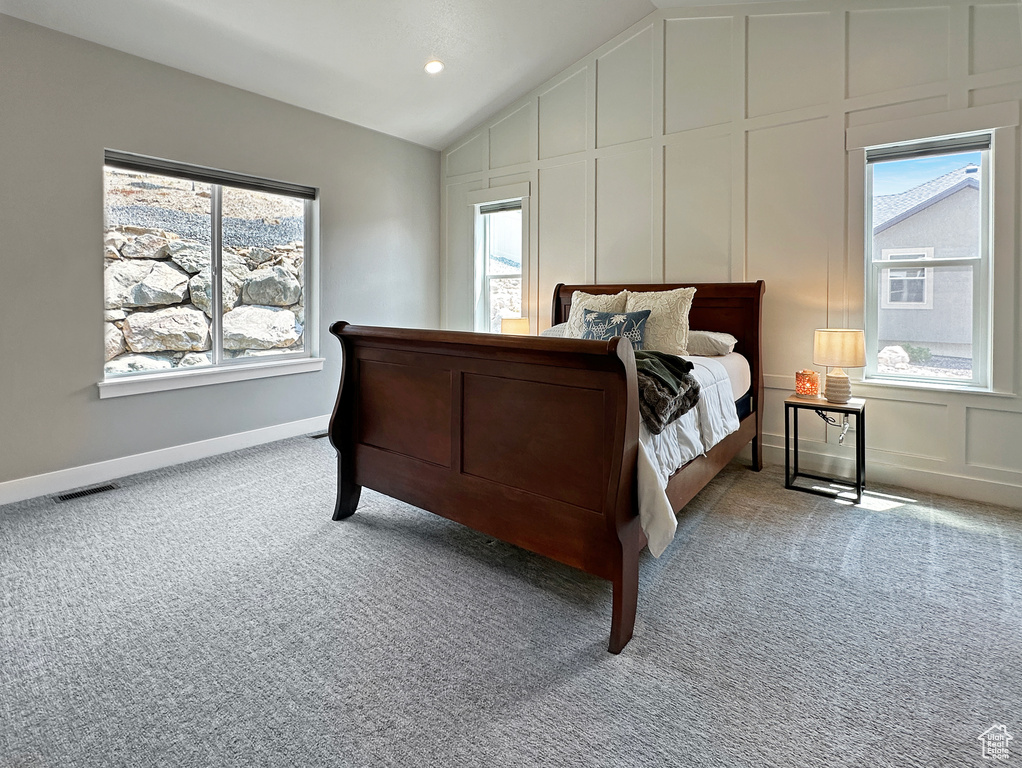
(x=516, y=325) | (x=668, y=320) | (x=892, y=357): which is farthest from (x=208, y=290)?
(x=892, y=357)

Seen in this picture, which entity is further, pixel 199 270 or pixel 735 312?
pixel 199 270

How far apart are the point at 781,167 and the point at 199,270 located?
4075mm

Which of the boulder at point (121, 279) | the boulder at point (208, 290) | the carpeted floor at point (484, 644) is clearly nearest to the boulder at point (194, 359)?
the boulder at point (208, 290)

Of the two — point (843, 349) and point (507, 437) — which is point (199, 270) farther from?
point (843, 349)

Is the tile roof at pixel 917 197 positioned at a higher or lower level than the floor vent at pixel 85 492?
higher

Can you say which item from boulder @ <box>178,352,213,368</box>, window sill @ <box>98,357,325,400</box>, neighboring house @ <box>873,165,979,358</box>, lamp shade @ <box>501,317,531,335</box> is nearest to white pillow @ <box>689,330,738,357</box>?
neighboring house @ <box>873,165,979,358</box>

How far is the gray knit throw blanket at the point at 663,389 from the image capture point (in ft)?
6.29

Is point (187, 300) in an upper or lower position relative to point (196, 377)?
upper

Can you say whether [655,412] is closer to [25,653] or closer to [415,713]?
[415,713]

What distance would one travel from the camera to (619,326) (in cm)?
322

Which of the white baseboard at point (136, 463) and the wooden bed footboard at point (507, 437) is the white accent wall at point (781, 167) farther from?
the white baseboard at point (136, 463)

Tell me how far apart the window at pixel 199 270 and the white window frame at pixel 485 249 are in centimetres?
155

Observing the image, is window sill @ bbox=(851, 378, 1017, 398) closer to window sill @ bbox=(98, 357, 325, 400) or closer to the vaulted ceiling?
the vaulted ceiling

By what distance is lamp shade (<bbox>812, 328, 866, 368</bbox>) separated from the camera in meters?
3.04
